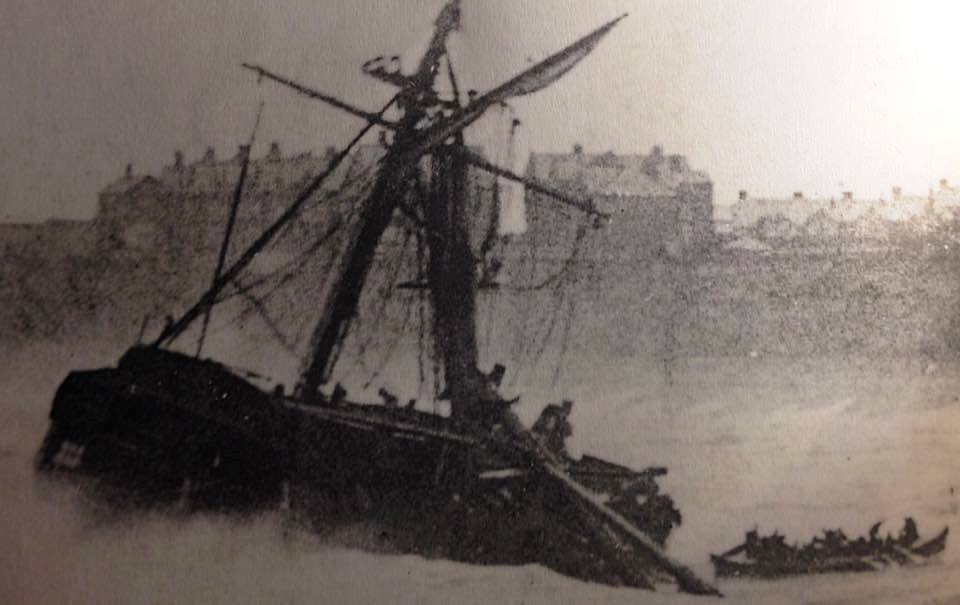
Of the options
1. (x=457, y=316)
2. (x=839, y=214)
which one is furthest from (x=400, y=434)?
(x=839, y=214)

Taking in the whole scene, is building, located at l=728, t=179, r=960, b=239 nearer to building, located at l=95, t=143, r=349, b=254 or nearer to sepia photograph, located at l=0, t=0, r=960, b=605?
sepia photograph, located at l=0, t=0, r=960, b=605

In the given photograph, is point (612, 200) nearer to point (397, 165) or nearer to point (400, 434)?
point (397, 165)

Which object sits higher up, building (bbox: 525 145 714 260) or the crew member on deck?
building (bbox: 525 145 714 260)

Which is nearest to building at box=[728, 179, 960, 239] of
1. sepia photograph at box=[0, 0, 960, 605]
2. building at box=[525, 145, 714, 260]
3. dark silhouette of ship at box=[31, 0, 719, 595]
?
sepia photograph at box=[0, 0, 960, 605]

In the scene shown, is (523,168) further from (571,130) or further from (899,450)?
(899,450)

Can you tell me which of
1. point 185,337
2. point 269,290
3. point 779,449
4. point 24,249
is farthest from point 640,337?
point 24,249

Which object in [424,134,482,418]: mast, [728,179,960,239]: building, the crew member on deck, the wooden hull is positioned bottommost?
the wooden hull

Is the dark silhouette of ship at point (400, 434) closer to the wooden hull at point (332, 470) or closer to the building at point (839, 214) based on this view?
the wooden hull at point (332, 470)

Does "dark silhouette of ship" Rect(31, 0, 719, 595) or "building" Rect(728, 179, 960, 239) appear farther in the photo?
"building" Rect(728, 179, 960, 239)
